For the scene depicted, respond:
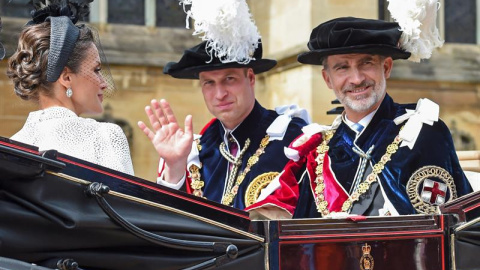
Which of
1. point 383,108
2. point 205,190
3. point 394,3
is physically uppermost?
point 394,3

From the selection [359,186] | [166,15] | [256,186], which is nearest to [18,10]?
[166,15]

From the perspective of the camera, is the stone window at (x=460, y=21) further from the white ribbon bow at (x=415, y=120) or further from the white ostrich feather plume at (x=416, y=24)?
the white ribbon bow at (x=415, y=120)

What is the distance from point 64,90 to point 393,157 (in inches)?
54.5

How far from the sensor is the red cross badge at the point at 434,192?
3.97m

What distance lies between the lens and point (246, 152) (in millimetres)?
4754

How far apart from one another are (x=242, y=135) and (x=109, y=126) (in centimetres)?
139

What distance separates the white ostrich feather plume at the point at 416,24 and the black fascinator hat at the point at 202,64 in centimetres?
80

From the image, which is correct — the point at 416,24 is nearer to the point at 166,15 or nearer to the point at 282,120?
the point at 282,120

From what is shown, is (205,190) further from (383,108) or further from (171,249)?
(171,249)

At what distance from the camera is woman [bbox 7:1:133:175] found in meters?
3.42

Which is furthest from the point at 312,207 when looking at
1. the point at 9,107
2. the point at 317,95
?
the point at 9,107

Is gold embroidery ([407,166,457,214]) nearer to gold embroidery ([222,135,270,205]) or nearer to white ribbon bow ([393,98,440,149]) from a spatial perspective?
white ribbon bow ([393,98,440,149])

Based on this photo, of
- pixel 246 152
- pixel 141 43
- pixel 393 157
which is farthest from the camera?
pixel 141 43

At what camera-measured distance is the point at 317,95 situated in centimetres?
913
